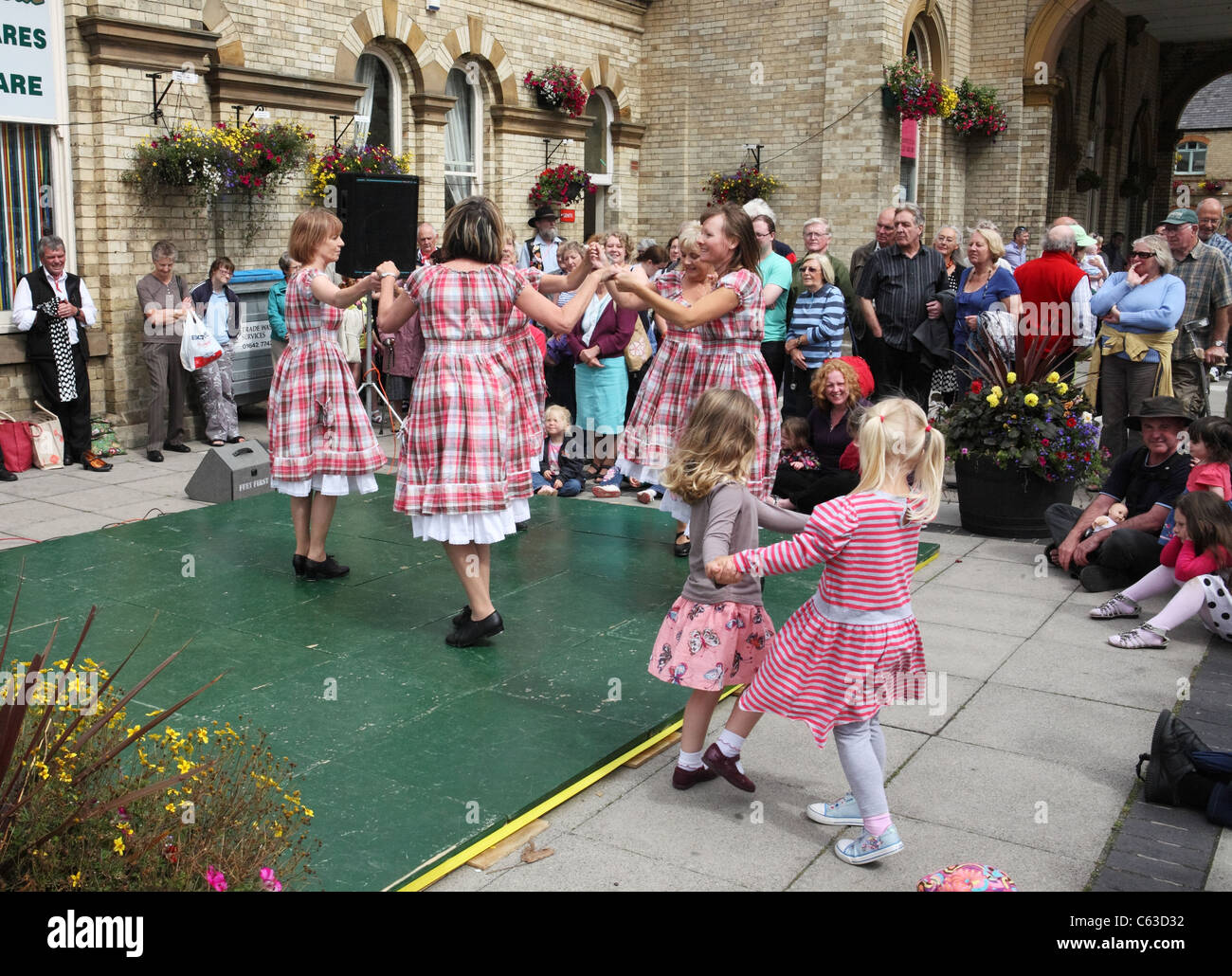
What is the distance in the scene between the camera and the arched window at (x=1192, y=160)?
48781 millimetres

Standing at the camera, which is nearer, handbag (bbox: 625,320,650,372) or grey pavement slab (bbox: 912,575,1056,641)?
grey pavement slab (bbox: 912,575,1056,641)

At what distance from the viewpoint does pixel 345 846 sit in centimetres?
392

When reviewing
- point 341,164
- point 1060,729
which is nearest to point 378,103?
point 341,164

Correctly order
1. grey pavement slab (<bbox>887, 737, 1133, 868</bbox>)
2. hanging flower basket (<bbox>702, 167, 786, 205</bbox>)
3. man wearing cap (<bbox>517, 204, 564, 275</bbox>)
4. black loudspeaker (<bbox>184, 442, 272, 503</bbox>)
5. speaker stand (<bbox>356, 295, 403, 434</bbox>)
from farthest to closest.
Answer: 1. hanging flower basket (<bbox>702, 167, 786, 205</bbox>)
2. man wearing cap (<bbox>517, 204, 564, 275</bbox>)
3. speaker stand (<bbox>356, 295, 403, 434</bbox>)
4. black loudspeaker (<bbox>184, 442, 272, 503</bbox>)
5. grey pavement slab (<bbox>887, 737, 1133, 868</bbox>)

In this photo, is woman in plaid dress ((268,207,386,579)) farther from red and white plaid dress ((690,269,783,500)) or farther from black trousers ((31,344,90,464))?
black trousers ((31,344,90,464))

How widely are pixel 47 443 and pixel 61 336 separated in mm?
868

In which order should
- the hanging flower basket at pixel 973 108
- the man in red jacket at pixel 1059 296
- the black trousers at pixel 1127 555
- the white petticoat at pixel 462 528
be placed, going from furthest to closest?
the hanging flower basket at pixel 973 108
the man in red jacket at pixel 1059 296
the black trousers at pixel 1127 555
the white petticoat at pixel 462 528

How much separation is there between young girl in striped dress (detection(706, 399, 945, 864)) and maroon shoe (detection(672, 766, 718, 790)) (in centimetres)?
56

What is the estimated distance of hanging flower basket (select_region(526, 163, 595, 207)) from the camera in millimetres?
16328

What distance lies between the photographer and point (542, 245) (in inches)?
550

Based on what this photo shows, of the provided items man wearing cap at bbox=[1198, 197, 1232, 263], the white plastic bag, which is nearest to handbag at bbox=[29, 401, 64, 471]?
the white plastic bag

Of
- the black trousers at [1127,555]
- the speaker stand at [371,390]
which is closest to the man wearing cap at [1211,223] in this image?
the black trousers at [1127,555]

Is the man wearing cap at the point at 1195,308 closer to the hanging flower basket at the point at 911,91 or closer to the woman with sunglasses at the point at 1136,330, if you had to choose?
the woman with sunglasses at the point at 1136,330

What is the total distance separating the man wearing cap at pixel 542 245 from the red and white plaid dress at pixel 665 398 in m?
6.72
